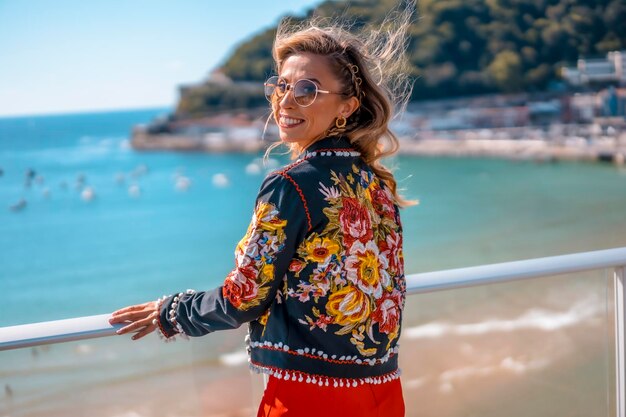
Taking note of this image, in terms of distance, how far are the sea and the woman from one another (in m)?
19.8

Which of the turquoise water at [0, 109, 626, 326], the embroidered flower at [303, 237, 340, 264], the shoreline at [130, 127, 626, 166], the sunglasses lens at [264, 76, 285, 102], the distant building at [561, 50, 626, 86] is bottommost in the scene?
the turquoise water at [0, 109, 626, 326]

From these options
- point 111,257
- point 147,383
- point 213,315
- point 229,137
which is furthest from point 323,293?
point 229,137

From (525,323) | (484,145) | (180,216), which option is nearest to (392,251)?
(525,323)

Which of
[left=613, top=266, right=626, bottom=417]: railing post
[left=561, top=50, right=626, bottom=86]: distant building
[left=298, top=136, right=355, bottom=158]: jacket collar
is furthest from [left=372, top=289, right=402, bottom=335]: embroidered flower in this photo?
[left=561, top=50, right=626, bottom=86]: distant building

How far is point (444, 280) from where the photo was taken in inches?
63.6

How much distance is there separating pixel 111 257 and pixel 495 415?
27.4 m

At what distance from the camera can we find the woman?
1125mm

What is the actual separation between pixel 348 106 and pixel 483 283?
2.01 ft

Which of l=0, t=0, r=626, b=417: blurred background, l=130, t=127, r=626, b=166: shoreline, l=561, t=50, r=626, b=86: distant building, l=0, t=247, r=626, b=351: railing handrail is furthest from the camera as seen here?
l=130, t=127, r=626, b=166: shoreline

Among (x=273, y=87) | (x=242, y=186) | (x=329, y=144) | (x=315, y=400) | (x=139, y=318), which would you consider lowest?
(x=242, y=186)

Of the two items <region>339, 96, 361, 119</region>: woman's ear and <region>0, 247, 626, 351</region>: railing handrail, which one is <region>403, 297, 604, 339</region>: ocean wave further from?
<region>339, 96, 361, 119</region>: woman's ear

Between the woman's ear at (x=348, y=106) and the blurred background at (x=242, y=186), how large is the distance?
1.77 ft

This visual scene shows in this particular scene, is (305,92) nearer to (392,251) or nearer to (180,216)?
(392,251)

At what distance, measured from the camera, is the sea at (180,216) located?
23.4 m
